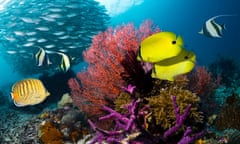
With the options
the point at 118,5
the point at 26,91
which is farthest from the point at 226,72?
the point at 118,5

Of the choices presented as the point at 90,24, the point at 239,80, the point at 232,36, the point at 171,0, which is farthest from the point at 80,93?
the point at 171,0

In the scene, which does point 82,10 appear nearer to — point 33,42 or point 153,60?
point 33,42

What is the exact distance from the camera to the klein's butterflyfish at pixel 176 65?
2822mm

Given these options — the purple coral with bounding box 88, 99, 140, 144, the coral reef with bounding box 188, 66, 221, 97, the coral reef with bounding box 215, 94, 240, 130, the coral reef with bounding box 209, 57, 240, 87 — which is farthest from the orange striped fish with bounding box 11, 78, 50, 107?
the coral reef with bounding box 209, 57, 240, 87

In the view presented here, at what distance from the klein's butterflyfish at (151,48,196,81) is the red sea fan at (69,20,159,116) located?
7.38ft

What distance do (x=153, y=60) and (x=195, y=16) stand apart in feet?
284

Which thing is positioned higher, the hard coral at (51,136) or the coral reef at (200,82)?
the coral reef at (200,82)

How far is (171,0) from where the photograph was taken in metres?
88.0

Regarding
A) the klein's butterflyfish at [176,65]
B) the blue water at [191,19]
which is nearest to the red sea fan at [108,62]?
the klein's butterflyfish at [176,65]

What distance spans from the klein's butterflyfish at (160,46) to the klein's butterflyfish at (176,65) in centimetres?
13

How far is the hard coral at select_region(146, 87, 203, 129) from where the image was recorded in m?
3.77

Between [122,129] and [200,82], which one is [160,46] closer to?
[122,129]

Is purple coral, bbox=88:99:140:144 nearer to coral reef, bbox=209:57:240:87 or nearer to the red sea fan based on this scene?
the red sea fan

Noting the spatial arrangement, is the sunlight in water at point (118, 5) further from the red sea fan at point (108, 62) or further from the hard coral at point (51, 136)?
Answer: the hard coral at point (51, 136)
